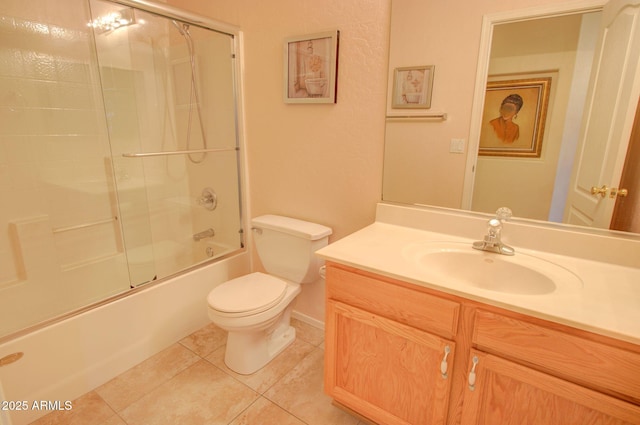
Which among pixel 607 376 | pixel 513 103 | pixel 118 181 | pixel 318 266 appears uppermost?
pixel 513 103

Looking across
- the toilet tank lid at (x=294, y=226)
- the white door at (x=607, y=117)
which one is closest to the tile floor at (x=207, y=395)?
the toilet tank lid at (x=294, y=226)

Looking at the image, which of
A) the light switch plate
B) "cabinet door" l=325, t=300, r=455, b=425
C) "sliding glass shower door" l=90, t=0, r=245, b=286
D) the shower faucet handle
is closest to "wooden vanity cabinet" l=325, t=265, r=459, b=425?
"cabinet door" l=325, t=300, r=455, b=425

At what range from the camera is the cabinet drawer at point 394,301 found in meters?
1.05

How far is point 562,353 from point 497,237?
493mm

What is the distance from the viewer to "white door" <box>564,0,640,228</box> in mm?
1108

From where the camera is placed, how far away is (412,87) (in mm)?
1486

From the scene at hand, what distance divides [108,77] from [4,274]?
132 centimetres

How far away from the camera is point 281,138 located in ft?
6.56

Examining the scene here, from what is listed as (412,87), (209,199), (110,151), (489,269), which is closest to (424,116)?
(412,87)

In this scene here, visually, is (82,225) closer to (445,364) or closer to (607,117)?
(445,364)

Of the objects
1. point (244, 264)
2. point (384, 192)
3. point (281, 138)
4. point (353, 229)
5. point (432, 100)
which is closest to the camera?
point (432, 100)

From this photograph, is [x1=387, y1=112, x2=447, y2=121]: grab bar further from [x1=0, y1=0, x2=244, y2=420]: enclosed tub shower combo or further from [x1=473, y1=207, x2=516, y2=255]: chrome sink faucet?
[x1=0, y1=0, x2=244, y2=420]: enclosed tub shower combo

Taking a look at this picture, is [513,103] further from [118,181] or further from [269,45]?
[118,181]

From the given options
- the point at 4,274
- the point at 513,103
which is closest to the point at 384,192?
the point at 513,103
